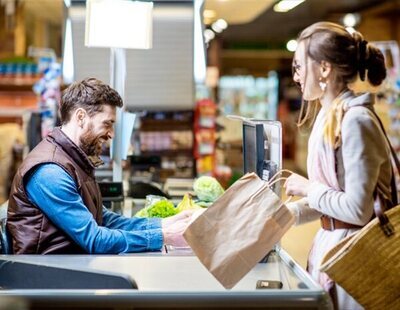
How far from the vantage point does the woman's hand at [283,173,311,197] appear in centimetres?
221

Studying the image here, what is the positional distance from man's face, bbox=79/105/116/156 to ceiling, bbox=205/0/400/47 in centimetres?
680

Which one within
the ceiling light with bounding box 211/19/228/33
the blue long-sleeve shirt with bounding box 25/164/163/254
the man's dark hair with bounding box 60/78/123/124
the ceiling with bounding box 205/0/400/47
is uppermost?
the ceiling with bounding box 205/0/400/47

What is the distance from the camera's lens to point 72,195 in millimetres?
2488

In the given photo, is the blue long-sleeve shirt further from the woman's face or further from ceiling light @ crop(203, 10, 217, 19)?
ceiling light @ crop(203, 10, 217, 19)

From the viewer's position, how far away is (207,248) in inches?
79.9

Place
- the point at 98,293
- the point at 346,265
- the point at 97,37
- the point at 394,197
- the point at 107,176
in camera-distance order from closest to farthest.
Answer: the point at 98,293
the point at 346,265
the point at 394,197
the point at 97,37
the point at 107,176

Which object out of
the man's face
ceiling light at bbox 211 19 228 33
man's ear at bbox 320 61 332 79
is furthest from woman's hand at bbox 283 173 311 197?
ceiling light at bbox 211 19 228 33

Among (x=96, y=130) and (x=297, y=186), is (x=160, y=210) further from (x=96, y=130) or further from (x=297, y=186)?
(x=297, y=186)

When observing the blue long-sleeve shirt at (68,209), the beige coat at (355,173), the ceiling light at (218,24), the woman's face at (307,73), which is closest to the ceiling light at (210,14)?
the ceiling light at (218,24)

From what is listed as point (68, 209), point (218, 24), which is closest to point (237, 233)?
point (68, 209)

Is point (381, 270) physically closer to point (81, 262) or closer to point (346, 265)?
point (346, 265)

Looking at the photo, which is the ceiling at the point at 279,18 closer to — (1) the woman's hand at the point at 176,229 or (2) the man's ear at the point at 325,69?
(1) the woman's hand at the point at 176,229

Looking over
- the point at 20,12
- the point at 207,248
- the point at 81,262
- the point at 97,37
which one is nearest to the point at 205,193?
the point at 97,37

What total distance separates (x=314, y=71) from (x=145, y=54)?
246cm
